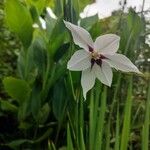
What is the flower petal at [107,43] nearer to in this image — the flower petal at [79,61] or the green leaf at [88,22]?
the flower petal at [79,61]

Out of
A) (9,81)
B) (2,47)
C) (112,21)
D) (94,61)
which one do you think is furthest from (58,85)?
(94,61)

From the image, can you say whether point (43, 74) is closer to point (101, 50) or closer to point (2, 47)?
point (2, 47)

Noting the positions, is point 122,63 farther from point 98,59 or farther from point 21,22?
point 21,22

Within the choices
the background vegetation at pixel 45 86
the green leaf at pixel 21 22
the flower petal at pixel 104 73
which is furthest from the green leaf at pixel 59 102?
the flower petal at pixel 104 73

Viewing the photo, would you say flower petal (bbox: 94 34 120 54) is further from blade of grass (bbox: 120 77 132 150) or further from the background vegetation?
the background vegetation

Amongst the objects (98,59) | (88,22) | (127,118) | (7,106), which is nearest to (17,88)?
(7,106)
